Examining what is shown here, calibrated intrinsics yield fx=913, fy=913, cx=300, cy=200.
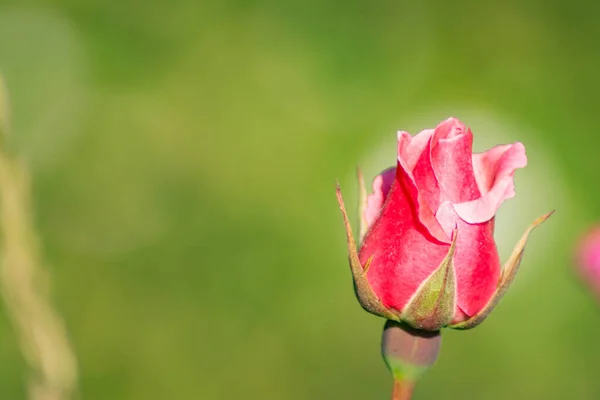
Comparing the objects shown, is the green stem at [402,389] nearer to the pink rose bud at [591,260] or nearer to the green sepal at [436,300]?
the green sepal at [436,300]

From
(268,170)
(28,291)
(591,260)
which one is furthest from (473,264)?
(268,170)

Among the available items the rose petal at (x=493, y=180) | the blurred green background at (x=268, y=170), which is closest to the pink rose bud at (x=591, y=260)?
the rose petal at (x=493, y=180)

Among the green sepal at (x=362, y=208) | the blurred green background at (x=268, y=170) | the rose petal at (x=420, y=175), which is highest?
the rose petal at (x=420, y=175)

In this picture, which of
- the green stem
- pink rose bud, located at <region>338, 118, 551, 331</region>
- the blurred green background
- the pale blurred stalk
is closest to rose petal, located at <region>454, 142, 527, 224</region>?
pink rose bud, located at <region>338, 118, 551, 331</region>

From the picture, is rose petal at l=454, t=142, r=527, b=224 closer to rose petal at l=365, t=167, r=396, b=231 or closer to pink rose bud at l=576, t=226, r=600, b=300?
rose petal at l=365, t=167, r=396, b=231

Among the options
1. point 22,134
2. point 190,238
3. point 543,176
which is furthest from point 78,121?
point 543,176

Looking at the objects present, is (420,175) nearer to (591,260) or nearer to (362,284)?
(362,284)

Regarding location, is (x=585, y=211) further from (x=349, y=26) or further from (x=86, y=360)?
(x=86, y=360)
